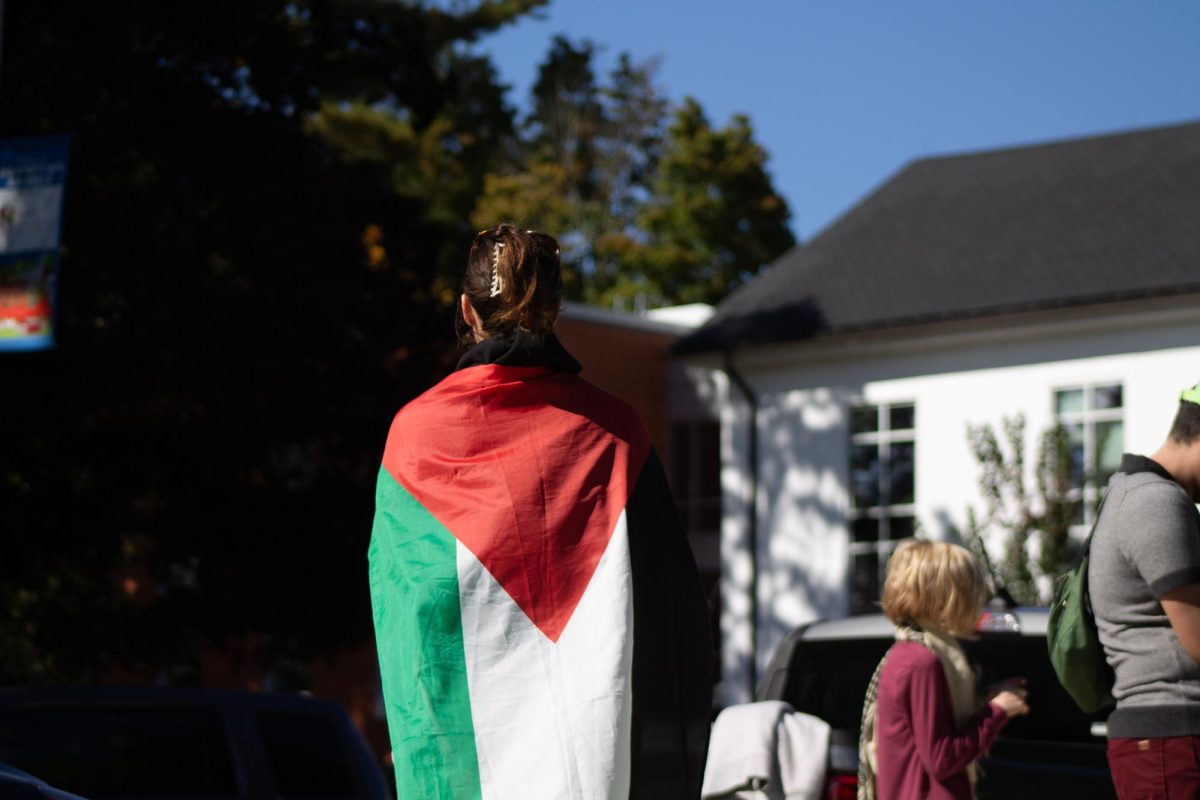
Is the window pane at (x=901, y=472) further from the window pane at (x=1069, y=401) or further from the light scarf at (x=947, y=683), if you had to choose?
the light scarf at (x=947, y=683)

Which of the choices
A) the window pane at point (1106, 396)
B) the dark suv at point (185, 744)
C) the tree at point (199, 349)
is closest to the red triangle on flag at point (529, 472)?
the dark suv at point (185, 744)

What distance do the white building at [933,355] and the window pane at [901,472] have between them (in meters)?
0.02

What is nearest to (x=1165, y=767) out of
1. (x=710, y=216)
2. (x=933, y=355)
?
(x=933, y=355)

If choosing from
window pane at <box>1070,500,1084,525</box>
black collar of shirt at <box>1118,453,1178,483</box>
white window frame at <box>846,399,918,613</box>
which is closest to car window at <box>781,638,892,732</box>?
black collar of shirt at <box>1118,453,1178,483</box>

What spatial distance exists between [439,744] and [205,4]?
17.1 m

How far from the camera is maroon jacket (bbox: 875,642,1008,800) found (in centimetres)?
507

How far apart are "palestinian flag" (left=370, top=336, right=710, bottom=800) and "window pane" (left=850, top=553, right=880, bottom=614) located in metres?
19.2

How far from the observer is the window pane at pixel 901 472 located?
22.0m

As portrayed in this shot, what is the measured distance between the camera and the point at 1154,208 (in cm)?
2184

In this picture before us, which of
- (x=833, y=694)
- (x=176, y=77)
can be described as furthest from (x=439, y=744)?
(x=176, y=77)

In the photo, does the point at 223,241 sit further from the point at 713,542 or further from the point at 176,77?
the point at 713,542

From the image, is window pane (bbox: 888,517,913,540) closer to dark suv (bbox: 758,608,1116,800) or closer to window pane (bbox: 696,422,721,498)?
window pane (bbox: 696,422,721,498)

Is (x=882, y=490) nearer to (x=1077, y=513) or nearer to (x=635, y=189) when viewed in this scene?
(x=1077, y=513)

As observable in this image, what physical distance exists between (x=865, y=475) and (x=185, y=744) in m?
14.4
